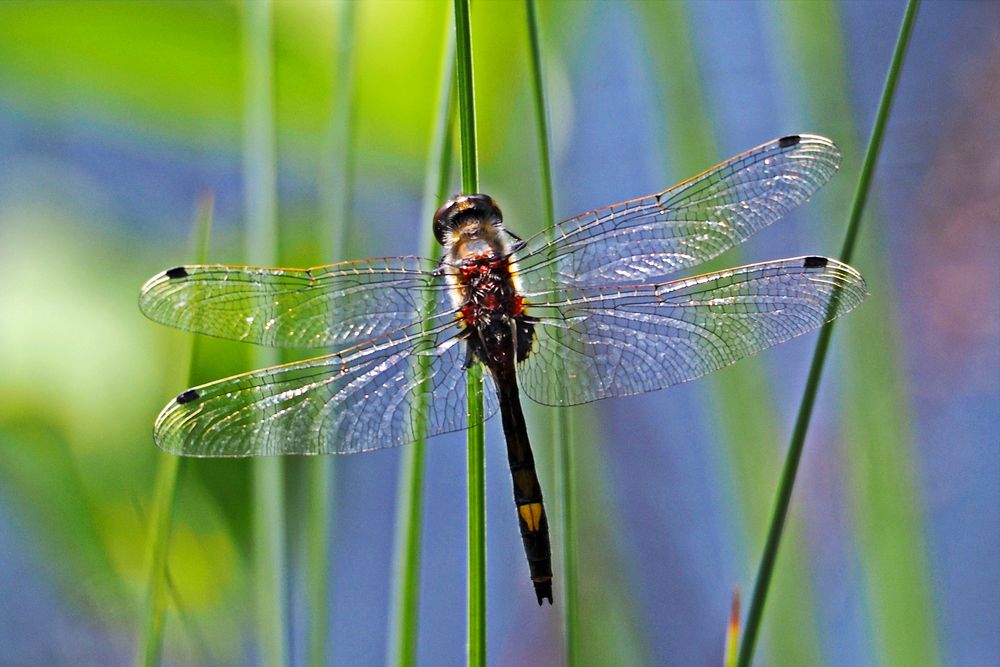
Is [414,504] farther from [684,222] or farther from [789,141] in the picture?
[789,141]

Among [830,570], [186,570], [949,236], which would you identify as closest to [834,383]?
[830,570]

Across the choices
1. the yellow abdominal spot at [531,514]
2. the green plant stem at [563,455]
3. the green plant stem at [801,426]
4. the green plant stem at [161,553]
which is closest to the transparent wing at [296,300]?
the green plant stem at [161,553]

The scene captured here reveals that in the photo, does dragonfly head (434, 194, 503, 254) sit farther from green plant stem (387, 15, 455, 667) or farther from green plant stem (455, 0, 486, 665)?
green plant stem (455, 0, 486, 665)

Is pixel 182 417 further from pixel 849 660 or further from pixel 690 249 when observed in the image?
pixel 849 660

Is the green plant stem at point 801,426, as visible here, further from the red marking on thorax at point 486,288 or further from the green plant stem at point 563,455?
the red marking on thorax at point 486,288

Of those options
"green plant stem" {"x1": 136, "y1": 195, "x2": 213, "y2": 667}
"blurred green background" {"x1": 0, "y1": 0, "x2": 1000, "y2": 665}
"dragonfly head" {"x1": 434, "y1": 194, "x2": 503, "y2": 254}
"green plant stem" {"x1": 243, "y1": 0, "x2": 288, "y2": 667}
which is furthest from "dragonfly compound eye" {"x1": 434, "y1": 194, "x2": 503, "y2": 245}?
"green plant stem" {"x1": 136, "y1": 195, "x2": 213, "y2": 667}

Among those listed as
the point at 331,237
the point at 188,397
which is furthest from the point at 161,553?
the point at 331,237
